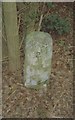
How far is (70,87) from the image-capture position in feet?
14.9

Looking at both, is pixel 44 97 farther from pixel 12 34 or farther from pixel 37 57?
pixel 12 34

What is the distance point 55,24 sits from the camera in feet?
17.5

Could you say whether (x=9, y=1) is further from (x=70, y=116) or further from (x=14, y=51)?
(x=70, y=116)

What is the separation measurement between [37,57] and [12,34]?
49 centimetres

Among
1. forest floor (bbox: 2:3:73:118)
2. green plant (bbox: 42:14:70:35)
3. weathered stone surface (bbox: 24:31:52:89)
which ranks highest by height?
green plant (bbox: 42:14:70:35)

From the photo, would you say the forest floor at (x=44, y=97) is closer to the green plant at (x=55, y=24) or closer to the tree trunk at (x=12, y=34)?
the tree trunk at (x=12, y=34)

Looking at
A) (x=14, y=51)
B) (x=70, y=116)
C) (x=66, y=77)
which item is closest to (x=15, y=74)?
(x=14, y=51)

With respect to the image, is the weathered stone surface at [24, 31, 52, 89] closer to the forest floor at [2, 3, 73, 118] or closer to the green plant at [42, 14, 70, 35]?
the forest floor at [2, 3, 73, 118]

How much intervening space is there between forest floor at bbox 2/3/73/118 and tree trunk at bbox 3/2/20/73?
0.70 ft

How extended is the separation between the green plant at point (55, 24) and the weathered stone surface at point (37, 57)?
120 cm

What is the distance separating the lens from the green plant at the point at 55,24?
17.5 feet

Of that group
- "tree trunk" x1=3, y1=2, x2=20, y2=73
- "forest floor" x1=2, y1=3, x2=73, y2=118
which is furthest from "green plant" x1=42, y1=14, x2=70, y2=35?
"tree trunk" x1=3, y1=2, x2=20, y2=73

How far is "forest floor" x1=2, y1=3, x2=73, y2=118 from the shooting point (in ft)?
13.5

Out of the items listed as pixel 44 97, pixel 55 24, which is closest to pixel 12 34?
pixel 44 97
